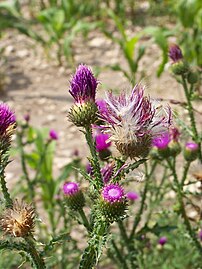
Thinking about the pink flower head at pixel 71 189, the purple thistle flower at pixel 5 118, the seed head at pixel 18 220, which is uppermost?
the purple thistle flower at pixel 5 118

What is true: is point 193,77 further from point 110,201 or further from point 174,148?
point 110,201

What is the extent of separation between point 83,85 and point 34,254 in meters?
0.45

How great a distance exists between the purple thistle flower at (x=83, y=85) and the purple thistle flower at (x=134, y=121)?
81 mm

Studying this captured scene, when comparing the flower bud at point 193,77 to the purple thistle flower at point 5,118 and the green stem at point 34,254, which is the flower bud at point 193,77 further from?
the green stem at point 34,254

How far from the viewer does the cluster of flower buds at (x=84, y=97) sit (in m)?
1.46

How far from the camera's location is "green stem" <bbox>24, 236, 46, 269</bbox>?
4.68 feet

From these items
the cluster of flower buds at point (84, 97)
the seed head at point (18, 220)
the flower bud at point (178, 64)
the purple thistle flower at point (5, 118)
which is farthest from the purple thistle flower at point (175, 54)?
the seed head at point (18, 220)

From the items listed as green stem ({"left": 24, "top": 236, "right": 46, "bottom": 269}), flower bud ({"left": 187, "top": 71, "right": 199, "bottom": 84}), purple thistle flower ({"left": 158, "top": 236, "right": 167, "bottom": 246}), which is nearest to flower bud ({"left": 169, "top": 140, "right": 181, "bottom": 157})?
flower bud ({"left": 187, "top": 71, "right": 199, "bottom": 84})

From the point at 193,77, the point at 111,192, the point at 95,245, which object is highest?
the point at 193,77

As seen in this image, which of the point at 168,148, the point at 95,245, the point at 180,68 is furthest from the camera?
the point at 168,148

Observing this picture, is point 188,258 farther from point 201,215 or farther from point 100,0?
point 100,0

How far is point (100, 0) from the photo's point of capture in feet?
23.1

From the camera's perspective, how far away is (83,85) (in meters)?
1.48

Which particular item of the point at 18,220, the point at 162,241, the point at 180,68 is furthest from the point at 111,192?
the point at 162,241
